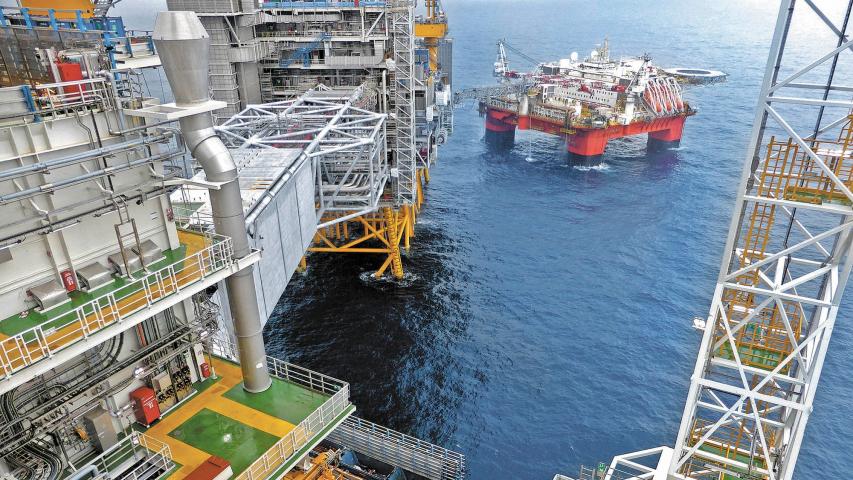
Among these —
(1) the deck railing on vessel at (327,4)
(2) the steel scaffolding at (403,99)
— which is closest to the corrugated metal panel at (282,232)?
(2) the steel scaffolding at (403,99)

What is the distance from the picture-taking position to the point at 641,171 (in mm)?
87312

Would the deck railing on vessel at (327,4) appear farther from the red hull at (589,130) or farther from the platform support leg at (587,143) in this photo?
the red hull at (589,130)

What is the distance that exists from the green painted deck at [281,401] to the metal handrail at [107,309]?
514 cm

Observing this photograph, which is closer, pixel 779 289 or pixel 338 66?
pixel 779 289

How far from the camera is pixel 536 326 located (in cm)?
4747

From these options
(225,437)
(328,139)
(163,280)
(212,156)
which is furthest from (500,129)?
(163,280)

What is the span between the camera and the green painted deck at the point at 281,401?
1922cm

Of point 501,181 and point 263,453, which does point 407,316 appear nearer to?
point 263,453

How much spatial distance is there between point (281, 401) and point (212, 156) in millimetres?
8704

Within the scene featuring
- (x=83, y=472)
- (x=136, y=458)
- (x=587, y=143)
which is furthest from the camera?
(x=587, y=143)

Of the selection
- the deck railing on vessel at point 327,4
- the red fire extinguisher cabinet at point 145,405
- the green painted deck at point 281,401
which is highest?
the deck railing on vessel at point 327,4

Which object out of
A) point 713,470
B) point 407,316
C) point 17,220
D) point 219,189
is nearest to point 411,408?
point 407,316

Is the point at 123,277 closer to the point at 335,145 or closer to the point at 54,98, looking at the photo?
the point at 54,98

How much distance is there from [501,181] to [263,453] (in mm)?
68183
